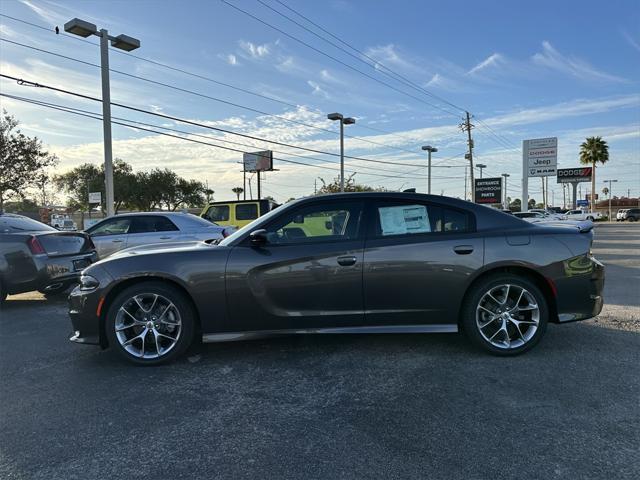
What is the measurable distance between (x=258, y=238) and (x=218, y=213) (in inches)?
454

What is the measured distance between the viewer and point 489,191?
3925 centimetres

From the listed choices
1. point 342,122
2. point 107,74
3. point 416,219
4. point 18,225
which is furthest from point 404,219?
point 342,122

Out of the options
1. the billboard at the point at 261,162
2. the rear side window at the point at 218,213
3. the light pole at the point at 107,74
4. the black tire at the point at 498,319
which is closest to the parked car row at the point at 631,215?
the billboard at the point at 261,162

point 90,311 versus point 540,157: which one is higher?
point 540,157

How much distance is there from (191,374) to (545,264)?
10.8 ft

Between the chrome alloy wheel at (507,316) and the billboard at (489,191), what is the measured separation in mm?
36949

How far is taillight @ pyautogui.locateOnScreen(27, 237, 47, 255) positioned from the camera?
22.4 feet

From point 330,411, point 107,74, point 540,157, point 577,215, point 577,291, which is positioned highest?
point 107,74

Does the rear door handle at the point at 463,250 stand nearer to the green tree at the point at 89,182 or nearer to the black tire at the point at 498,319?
the black tire at the point at 498,319

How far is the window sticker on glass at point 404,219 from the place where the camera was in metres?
4.19

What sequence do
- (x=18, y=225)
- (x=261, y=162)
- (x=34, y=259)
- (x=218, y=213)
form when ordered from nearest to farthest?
(x=34, y=259)
(x=18, y=225)
(x=218, y=213)
(x=261, y=162)

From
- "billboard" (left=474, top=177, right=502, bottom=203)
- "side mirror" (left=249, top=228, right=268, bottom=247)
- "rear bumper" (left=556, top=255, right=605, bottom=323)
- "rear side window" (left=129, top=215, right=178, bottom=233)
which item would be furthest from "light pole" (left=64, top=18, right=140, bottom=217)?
"billboard" (left=474, top=177, right=502, bottom=203)

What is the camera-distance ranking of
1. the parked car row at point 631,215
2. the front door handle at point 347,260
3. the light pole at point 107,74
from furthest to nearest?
the parked car row at point 631,215 → the light pole at point 107,74 → the front door handle at point 347,260

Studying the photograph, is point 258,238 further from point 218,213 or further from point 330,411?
point 218,213
